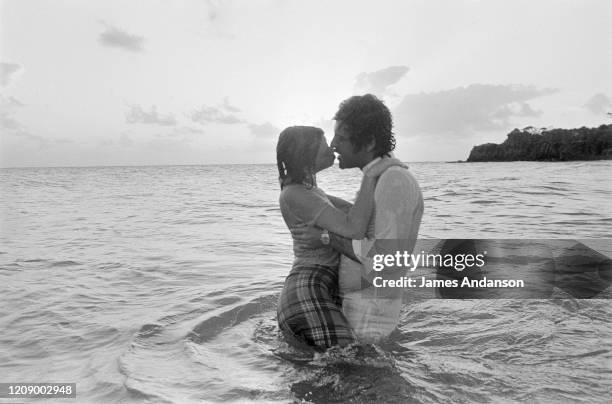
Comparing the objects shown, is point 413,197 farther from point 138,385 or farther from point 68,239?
point 68,239

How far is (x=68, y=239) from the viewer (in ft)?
44.8

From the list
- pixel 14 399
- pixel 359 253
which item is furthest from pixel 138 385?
pixel 359 253

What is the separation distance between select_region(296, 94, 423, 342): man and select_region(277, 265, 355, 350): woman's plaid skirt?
13cm

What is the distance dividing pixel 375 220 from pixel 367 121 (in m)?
0.77

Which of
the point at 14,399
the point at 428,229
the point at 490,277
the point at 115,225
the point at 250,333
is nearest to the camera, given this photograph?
the point at 14,399

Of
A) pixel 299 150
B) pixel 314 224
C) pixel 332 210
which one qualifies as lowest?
pixel 314 224

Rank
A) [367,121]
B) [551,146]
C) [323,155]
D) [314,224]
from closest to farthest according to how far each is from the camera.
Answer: [367,121] < [314,224] < [323,155] < [551,146]

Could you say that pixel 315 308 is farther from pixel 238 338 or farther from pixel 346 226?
pixel 238 338

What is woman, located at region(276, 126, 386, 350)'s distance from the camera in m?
4.16

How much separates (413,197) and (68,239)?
1180 cm

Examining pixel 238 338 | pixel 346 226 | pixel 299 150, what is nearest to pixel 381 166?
pixel 346 226

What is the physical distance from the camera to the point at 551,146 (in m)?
106

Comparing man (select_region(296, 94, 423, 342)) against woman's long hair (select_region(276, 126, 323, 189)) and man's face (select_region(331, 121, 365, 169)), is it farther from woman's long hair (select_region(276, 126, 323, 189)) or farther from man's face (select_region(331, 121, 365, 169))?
woman's long hair (select_region(276, 126, 323, 189))

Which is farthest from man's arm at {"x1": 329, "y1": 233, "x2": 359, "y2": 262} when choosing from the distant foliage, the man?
the distant foliage
